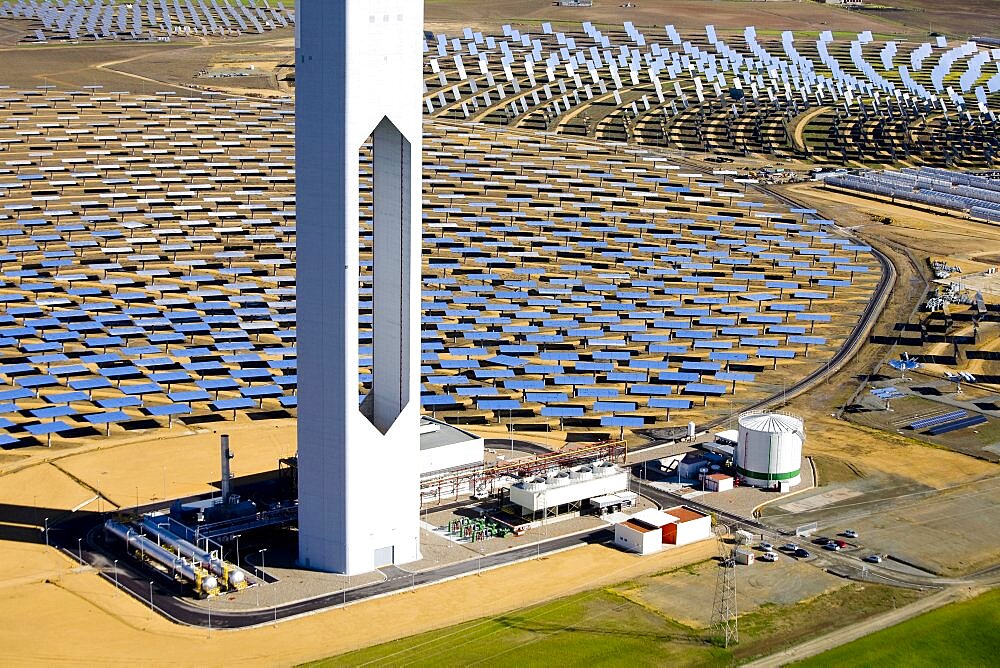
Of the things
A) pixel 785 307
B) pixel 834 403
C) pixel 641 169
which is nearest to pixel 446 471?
pixel 834 403

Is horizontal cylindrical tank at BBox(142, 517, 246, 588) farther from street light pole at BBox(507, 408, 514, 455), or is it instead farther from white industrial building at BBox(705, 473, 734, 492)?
white industrial building at BBox(705, 473, 734, 492)

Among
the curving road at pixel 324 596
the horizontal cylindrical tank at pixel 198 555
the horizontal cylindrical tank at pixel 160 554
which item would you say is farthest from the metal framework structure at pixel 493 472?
the horizontal cylindrical tank at pixel 160 554

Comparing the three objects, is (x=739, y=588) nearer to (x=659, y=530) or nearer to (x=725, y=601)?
(x=725, y=601)

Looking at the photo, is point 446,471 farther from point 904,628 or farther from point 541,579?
point 904,628

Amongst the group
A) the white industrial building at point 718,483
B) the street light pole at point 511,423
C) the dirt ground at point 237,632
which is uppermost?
the street light pole at point 511,423

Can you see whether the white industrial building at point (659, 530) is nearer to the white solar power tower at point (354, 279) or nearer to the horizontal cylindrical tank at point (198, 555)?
the white solar power tower at point (354, 279)

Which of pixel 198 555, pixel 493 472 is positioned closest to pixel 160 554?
pixel 198 555
